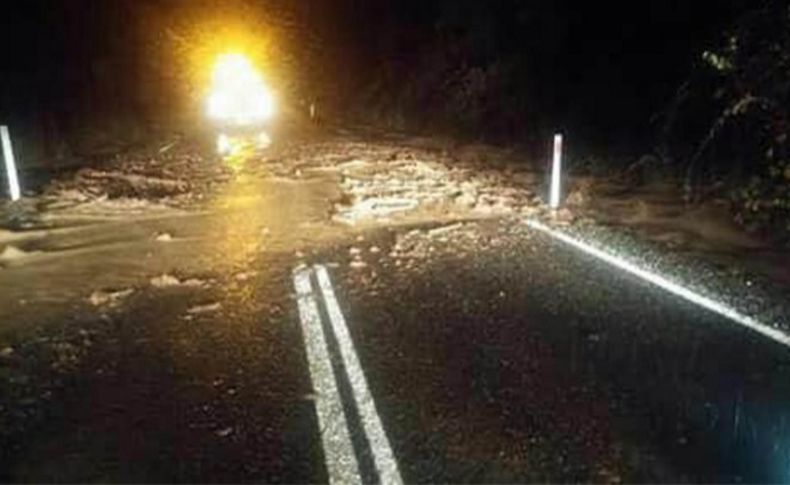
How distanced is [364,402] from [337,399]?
214 millimetres

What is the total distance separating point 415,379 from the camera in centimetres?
674

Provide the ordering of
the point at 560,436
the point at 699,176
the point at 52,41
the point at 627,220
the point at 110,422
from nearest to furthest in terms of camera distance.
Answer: the point at 560,436 < the point at 110,422 < the point at 627,220 < the point at 699,176 < the point at 52,41

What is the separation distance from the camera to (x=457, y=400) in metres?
6.31

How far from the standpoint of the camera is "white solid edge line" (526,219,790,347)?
303 inches

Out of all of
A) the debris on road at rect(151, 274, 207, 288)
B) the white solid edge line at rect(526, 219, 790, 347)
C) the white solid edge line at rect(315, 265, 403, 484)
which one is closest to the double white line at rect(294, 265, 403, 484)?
the white solid edge line at rect(315, 265, 403, 484)

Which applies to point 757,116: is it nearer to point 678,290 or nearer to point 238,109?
point 678,290

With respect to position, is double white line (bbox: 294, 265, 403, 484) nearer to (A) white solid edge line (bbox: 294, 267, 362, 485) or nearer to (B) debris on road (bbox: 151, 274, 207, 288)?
(A) white solid edge line (bbox: 294, 267, 362, 485)

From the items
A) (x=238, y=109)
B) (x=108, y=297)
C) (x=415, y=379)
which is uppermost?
(x=415, y=379)

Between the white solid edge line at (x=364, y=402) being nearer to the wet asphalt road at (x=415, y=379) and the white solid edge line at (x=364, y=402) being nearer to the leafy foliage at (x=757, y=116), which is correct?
the wet asphalt road at (x=415, y=379)

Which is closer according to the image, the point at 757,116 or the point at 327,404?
the point at 327,404

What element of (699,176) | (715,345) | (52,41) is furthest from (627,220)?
(52,41)

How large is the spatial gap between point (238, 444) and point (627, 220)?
8.38 metres

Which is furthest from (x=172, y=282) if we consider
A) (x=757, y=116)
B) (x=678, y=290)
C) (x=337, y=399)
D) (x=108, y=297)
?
(x=757, y=116)

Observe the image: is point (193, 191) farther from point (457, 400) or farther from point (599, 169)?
point (457, 400)
